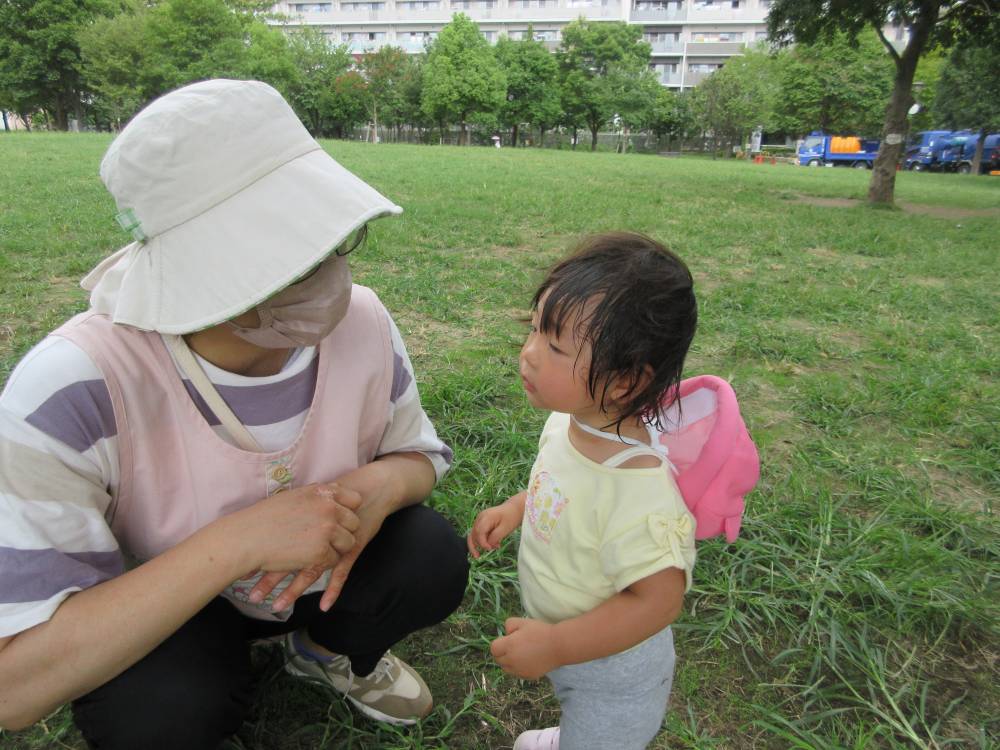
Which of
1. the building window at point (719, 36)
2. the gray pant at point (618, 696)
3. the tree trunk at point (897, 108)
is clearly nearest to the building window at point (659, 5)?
the building window at point (719, 36)

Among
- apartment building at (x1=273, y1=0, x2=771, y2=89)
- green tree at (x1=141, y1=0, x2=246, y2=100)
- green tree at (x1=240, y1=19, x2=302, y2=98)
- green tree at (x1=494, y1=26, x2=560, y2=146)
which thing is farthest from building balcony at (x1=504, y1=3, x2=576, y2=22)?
green tree at (x1=141, y1=0, x2=246, y2=100)

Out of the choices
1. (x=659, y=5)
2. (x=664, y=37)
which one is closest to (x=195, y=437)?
(x=664, y=37)

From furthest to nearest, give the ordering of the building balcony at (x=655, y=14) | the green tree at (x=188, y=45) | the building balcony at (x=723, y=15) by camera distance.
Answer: the building balcony at (x=655, y=14), the building balcony at (x=723, y=15), the green tree at (x=188, y=45)

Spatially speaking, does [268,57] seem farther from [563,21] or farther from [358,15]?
[563,21]

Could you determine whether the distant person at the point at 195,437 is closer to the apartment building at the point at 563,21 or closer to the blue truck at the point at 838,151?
the blue truck at the point at 838,151

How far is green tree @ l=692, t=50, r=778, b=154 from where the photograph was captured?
39.0 m

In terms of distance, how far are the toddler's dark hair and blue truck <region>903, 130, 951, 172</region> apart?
3576cm

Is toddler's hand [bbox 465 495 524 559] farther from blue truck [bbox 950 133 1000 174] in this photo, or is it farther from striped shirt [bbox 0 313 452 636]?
blue truck [bbox 950 133 1000 174]

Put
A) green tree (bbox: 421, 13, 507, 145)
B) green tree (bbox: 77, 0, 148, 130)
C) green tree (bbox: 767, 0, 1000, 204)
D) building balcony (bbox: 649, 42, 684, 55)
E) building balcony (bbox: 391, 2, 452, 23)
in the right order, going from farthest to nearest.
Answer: building balcony (bbox: 391, 2, 452, 23) < building balcony (bbox: 649, 42, 684, 55) < green tree (bbox: 421, 13, 507, 145) < green tree (bbox: 77, 0, 148, 130) < green tree (bbox: 767, 0, 1000, 204)

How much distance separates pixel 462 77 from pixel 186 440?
39881mm

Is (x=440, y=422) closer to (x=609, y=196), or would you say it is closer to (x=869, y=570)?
(x=869, y=570)

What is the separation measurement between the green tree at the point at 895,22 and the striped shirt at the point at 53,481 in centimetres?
1175

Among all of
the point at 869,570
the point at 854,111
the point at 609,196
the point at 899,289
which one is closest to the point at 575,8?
the point at 854,111

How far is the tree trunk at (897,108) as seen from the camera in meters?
9.85
